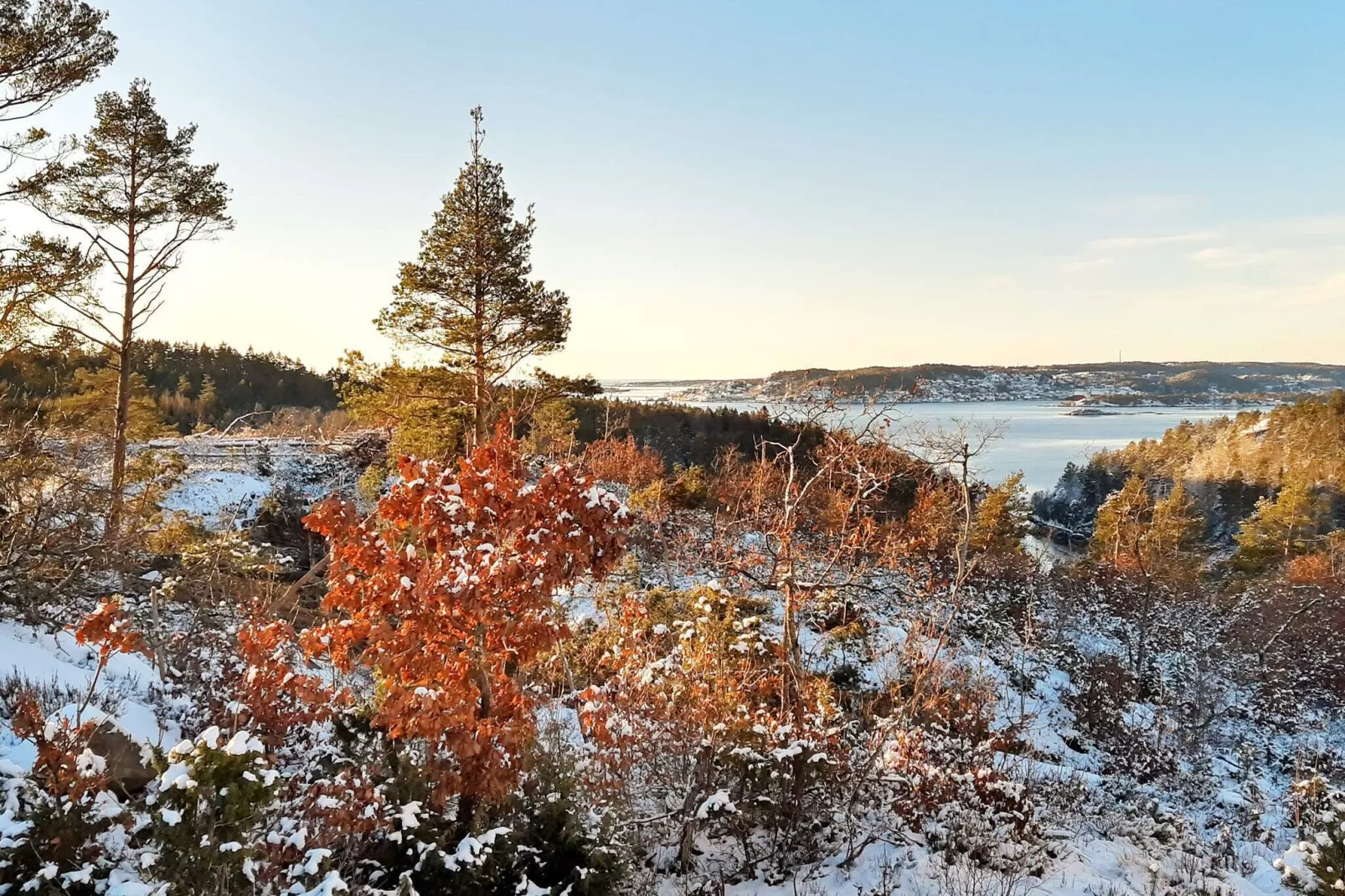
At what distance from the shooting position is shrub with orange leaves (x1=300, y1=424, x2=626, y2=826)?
469 cm

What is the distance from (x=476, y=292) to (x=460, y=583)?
1386 centimetres

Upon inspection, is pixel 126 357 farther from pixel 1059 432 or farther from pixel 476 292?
pixel 1059 432

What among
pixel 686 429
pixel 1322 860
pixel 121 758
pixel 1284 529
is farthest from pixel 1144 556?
pixel 121 758

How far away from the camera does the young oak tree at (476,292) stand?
16859mm

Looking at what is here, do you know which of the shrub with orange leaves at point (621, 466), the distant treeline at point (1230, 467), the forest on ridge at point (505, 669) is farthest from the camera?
the distant treeline at point (1230, 467)

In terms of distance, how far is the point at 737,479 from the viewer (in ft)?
86.6

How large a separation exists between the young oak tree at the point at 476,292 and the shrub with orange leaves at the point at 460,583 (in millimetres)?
11885

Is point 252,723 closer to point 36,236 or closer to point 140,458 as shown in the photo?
point 36,236

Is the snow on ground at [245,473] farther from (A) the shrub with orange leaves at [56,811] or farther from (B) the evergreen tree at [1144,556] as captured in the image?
(B) the evergreen tree at [1144,556]

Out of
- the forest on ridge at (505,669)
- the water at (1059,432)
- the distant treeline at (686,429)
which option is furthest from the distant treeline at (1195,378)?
the forest on ridge at (505,669)

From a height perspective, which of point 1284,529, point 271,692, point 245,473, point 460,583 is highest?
point 460,583

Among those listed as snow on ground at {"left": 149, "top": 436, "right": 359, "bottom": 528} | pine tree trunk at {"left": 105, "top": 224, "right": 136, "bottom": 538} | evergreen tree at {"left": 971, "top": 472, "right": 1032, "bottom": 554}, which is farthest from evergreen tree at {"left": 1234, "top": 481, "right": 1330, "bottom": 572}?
pine tree trunk at {"left": 105, "top": 224, "right": 136, "bottom": 538}

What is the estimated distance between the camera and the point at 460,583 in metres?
4.58

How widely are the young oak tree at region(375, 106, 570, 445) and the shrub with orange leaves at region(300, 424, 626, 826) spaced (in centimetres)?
1189
